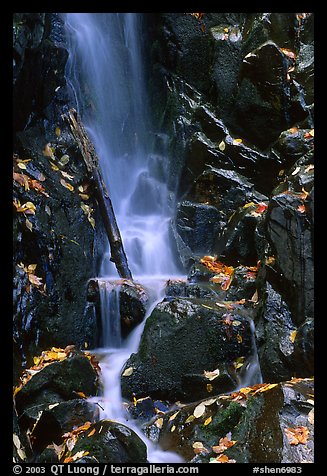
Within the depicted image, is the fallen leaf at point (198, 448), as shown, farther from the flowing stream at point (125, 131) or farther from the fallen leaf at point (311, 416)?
the flowing stream at point (125, 131)

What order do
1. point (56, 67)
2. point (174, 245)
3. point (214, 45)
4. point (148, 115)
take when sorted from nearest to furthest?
point (56, 67)
point (174, 245)
point (214, 45)
point (148, 115)

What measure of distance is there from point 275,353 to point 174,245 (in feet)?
14.7

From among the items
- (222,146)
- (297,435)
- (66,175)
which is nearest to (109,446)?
(297,435)

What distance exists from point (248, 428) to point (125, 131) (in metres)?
8.83

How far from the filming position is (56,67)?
7168mm

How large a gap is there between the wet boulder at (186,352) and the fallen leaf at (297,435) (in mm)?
1559

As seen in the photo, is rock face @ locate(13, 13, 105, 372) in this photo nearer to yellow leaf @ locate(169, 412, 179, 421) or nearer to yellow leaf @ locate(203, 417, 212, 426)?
yellow leaf @ locate(169, 412, 179, 421)

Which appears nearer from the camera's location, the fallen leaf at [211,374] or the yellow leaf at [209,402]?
the yellow leaf at [209,402]

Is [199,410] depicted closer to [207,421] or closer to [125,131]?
[207,421]

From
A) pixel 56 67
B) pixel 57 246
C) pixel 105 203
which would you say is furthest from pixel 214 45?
pixel 57 246

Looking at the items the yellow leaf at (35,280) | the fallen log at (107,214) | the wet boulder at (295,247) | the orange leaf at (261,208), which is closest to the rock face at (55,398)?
the yellow leaf at (35,280)

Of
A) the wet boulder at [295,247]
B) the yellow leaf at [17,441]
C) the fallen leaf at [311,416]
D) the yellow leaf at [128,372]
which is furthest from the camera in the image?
the yellow leaf at [128,372]

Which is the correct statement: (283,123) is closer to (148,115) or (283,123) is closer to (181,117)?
(181,117)

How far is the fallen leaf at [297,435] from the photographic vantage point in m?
3.62
